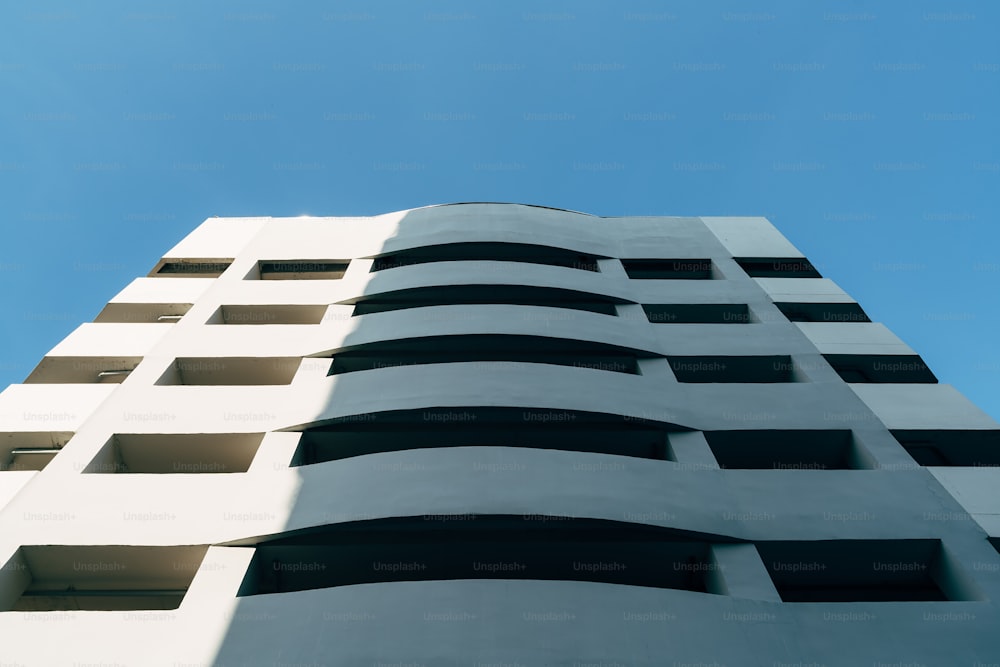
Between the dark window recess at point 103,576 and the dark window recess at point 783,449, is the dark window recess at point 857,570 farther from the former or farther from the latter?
the dark window recess at point 103,576

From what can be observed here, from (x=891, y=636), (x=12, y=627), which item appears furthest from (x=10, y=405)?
(x=891, y=636)

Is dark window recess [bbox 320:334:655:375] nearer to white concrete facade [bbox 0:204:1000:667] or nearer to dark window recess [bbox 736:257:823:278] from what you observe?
white concrete facade [bbox 0:204:1000:667]

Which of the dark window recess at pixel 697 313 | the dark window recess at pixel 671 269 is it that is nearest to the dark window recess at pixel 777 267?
the dark window recess at pixel 671 269

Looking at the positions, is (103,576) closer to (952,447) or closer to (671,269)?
(952,447)

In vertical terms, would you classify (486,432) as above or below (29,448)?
above

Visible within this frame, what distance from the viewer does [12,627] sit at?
7.99 meters

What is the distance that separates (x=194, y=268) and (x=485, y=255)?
29.4 feet

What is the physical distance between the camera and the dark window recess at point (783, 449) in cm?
1175

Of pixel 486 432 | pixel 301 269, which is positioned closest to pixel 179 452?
pixel 486 432

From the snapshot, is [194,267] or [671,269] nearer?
[194,267]

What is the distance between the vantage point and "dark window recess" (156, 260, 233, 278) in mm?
Result: 18797

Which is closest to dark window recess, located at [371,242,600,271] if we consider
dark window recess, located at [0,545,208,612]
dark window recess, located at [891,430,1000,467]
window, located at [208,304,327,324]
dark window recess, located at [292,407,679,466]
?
window, located at [208,304,327,324]

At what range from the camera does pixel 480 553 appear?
34.0 ft

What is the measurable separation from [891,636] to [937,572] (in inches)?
94.0
